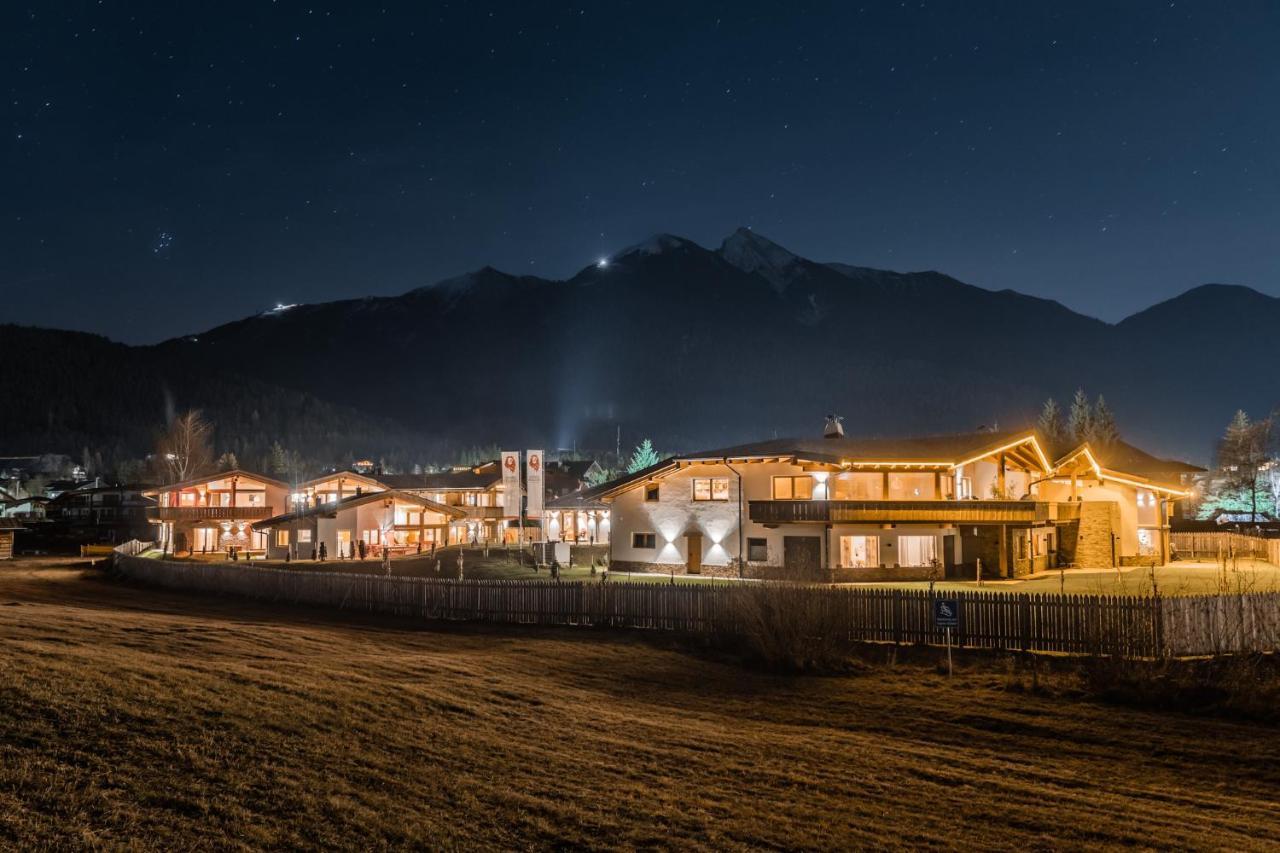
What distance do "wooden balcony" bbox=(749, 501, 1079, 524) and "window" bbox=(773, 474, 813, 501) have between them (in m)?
1.28

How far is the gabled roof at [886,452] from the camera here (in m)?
42.9

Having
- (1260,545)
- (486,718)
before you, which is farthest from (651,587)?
(1260,545)

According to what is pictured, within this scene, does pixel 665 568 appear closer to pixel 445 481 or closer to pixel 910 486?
pixel 910 486

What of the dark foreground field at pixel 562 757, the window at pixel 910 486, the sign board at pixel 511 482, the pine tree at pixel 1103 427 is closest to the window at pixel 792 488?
the window at pixel 910 486

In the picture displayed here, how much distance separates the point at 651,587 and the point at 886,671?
7437 millimetres

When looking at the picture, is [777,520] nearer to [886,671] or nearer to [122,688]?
[886,671]

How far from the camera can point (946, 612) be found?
65.1 feet

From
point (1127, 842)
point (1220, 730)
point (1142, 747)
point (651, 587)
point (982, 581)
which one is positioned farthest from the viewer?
point (982, 581)

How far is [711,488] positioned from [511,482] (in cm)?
2656

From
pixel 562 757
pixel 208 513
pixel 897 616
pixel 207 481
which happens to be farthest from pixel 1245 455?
pixel 562 757

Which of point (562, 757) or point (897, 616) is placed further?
point (897, 616)

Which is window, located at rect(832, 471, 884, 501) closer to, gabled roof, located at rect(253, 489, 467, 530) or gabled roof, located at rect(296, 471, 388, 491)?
gabled roof, located at rect(253, 489, 467, 530)

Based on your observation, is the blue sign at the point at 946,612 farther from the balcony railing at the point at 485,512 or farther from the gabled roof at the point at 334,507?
the balcony railing at the point at 485,512

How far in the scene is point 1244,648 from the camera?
20.0 metres
